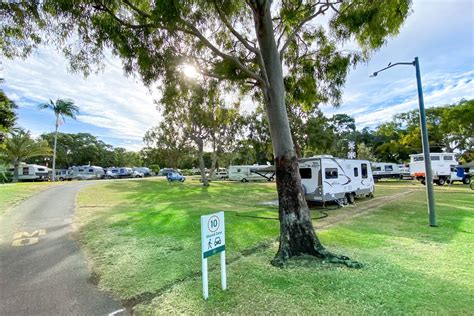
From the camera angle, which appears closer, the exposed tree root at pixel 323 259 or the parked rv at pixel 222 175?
the exposed tree root at pixel 323 259

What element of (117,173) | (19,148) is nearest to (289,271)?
(19,148)

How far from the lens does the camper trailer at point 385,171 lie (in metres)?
37.0

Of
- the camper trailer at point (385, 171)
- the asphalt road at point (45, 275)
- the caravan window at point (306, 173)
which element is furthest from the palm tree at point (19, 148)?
the camper trailer at point (385, 171)

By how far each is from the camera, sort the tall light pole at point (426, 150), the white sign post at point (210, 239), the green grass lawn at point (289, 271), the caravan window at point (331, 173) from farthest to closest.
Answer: the caravan window at point (331, 173)
the tall light pole at point (426, 150)
the white sign post at point (210, 239)
the green grass lawn at point (289, 271)

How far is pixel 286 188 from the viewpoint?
5.37 m

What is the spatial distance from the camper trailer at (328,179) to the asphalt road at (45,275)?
10233mm

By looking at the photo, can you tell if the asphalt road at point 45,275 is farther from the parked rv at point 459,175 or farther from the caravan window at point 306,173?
the parked rv at point 459,175

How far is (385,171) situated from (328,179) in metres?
28.2

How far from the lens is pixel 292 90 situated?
7.91 metres

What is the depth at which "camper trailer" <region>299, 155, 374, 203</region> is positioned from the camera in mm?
13523

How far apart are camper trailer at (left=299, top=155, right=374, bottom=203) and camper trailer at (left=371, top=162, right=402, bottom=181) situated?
78.7 ft

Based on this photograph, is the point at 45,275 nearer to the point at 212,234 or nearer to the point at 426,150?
the point at 212,234

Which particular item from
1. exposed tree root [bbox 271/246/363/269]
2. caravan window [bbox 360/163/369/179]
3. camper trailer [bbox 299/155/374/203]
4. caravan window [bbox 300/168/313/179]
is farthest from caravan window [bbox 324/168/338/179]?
exposed tree root [bbox 271/246/363/269]

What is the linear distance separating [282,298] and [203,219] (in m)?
1.53
